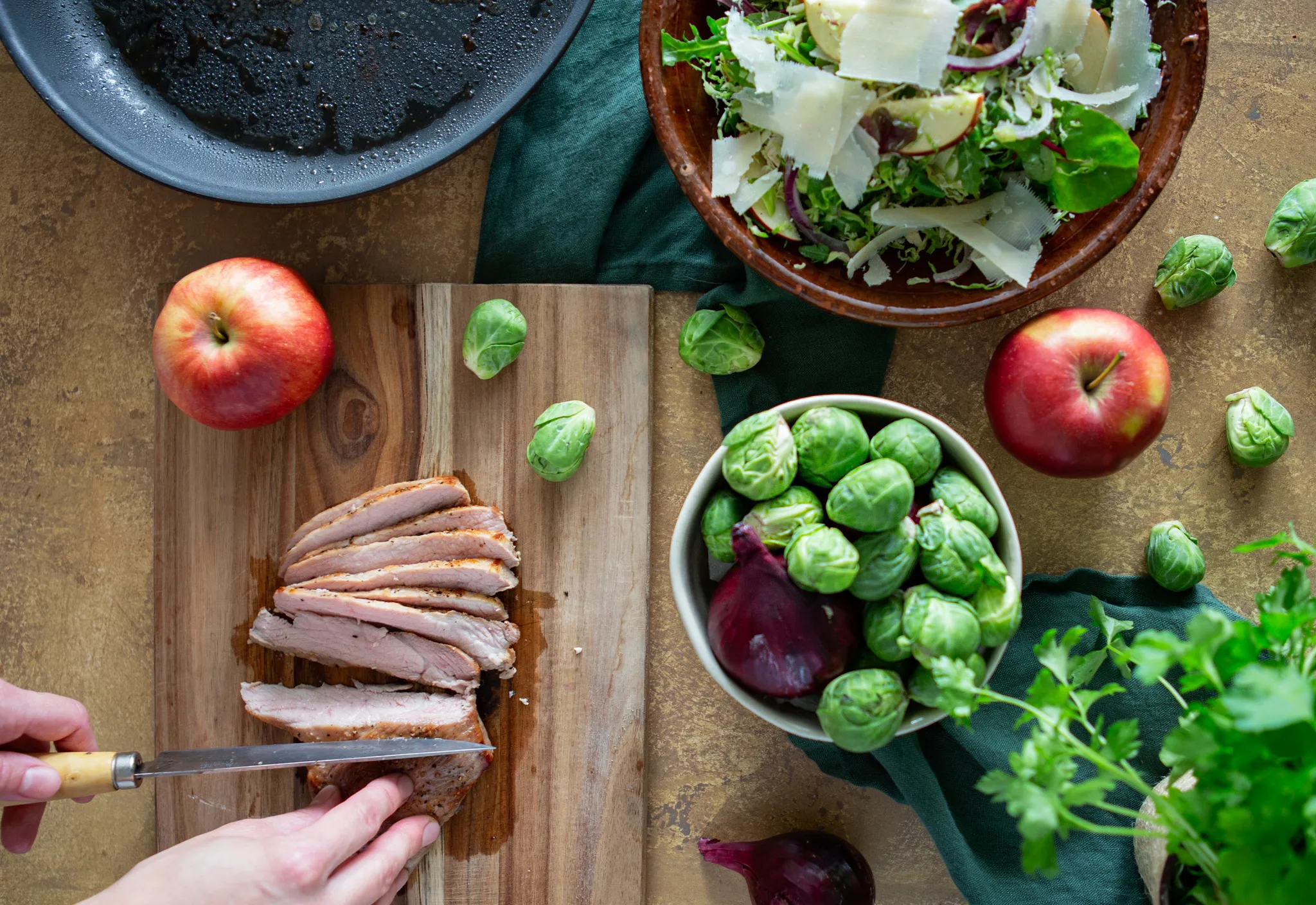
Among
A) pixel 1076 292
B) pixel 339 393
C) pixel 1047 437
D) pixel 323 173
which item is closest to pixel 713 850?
pixel 1047 437

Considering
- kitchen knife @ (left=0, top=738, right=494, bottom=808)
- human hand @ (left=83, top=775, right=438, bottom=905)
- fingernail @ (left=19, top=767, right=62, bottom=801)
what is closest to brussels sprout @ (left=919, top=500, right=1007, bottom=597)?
kitchen knife @ (left=0, top=738, right=494, bottom=808)

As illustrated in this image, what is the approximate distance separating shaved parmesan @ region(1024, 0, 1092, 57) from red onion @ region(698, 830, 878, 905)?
5.15 feet

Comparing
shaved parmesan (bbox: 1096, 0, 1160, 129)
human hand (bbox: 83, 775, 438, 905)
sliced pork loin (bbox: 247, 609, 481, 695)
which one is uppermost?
shaved parmesan (bbox: 1096, 0, 1160, 129)

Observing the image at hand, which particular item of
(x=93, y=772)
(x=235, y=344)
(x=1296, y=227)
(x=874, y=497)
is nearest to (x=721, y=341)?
(x=874, y=497)

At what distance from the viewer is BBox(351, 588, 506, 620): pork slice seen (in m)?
2.04

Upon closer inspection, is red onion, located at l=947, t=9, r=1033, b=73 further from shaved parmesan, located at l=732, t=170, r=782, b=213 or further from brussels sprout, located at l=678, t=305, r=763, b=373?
brussels sprout, located at l=678, t=305, r=763, b=373

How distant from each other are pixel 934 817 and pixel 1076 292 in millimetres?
1162

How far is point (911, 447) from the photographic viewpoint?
5.58 ft

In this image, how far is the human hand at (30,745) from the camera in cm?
182

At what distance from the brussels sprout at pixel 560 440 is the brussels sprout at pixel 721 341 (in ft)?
0.84

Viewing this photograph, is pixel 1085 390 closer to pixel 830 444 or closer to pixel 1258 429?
pixel 1258 429

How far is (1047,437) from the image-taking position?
1.90 meters

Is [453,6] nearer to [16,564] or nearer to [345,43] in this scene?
[345,43]

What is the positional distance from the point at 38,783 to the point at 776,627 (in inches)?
55.7
